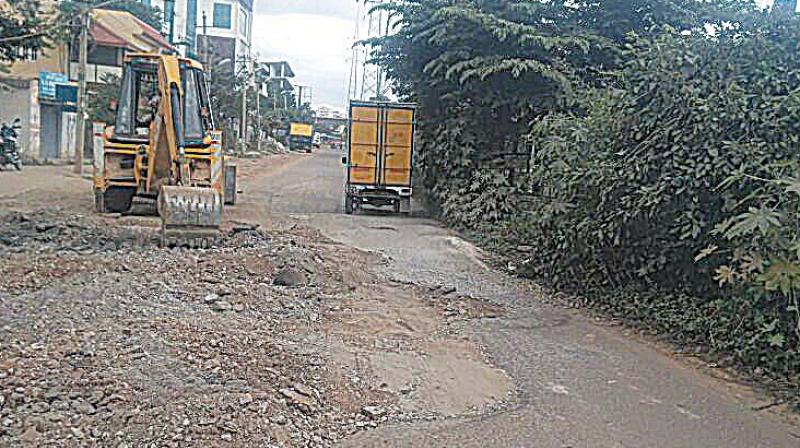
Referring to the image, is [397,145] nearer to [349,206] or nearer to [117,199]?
[349,206]

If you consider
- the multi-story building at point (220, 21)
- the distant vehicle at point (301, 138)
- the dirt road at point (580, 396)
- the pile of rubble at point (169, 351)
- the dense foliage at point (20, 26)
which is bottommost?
the dirt road at point (580, 396)

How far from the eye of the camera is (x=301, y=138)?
80938mm

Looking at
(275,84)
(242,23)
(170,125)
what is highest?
(242,23)

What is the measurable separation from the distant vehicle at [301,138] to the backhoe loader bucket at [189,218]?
221ft

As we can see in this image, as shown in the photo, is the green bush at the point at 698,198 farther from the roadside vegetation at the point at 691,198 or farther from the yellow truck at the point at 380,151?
the yellow truck at the point at 380,151

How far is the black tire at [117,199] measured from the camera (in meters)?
17.7

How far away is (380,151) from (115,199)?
6716 mm

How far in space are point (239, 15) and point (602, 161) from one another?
8689 cm

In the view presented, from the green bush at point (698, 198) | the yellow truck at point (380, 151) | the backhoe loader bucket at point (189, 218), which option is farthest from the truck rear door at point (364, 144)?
the green bush at point (698, 198)

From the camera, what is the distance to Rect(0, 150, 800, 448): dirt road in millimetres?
5855

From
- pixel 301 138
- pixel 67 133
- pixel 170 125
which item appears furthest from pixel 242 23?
pixel 170 125

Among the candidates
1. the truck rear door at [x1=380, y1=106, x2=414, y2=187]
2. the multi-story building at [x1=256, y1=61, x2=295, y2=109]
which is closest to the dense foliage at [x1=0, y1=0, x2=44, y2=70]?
the truck rear door at [x1=380, y1=106, x2=414, y2=187]

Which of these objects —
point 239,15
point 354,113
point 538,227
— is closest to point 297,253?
point 538,227

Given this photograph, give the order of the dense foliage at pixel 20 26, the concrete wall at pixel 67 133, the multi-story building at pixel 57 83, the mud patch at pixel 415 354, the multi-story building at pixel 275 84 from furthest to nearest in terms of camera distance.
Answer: the multi-story building at pixel 275 84 < the concrete wall at pixel 67 133 < the multi-story building at pixel 57 83 < the dense foliage at pixel 20 26 < the mud patch at pixel 415 354
